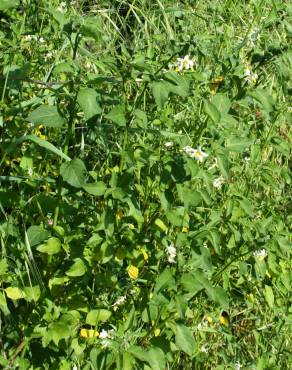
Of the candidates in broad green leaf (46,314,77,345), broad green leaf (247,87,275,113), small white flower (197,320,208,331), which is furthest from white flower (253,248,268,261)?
broad green leaf (46,314,77,345)

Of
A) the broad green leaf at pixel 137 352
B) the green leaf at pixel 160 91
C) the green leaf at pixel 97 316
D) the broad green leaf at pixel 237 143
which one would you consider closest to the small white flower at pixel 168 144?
the broad green leaf at pixel 237 143

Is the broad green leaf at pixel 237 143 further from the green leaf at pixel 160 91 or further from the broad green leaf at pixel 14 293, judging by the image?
the broad green leaf at pixel 14 293

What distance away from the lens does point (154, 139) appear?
2424mm

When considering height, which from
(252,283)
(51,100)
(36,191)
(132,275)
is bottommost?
(252,283)

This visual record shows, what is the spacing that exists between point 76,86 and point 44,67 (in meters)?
0.82

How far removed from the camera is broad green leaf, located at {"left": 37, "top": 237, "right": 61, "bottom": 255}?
204 cm

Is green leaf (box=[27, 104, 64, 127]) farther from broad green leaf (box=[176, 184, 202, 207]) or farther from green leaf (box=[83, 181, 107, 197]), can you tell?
broad green leaf (box=[176, 184, 202, 207])

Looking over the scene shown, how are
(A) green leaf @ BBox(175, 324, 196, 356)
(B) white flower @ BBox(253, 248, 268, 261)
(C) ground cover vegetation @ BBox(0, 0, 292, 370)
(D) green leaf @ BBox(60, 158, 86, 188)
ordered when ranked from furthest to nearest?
1. (B) white flower @ BBox(253, 248, 268, 261)
2. (A) green leaf @ BBox(175, 324, 196, 356)
3. (C) ground cover vegetation @ BBox(0, 0, 292, 370)
4. (D) green leaf @ BBox(60, 158, 86, 188)

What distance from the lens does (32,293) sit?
2.07m

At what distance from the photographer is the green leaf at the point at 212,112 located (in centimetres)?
188

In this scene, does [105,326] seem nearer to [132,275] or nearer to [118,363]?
[132,275]

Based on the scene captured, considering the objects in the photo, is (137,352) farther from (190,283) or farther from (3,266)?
(3,266)

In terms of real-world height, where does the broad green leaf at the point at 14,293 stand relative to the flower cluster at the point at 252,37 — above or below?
below

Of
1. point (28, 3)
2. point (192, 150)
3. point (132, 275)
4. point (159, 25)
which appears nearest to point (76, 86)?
point (192, 150)
